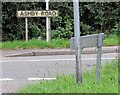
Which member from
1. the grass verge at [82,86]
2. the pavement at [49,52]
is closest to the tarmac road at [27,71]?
the grass verge at [82,86]

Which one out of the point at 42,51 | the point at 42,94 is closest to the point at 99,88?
the point at 42,94

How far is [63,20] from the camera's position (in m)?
19.3

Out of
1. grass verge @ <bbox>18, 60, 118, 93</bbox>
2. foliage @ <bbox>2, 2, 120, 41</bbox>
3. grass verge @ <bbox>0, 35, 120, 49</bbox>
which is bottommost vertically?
grass verge @ <bbox>0, 35, 120, 49</bbox>

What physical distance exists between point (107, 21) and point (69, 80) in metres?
12.5

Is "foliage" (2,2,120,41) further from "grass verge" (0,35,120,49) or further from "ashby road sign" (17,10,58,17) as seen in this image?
"grass verge" (0,35,120,49)

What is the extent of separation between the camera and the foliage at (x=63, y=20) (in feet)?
61.4

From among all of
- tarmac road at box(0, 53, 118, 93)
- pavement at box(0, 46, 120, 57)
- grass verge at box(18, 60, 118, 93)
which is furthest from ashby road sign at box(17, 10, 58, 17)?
grass verge at box(18, 60, 118, 93)

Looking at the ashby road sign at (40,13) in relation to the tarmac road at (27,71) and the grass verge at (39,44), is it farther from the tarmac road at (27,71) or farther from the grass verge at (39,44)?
the tarmac road at (27,71)

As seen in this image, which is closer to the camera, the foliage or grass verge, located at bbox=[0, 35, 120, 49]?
grass verge, located at bbox=[0, 35, 120, 49]

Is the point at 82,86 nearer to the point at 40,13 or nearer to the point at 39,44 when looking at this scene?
the point at 39,44

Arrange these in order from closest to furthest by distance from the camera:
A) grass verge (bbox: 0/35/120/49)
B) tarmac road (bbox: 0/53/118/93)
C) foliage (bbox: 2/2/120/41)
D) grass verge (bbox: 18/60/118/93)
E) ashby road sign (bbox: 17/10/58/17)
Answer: grass verge (bbox: 18/60/118/93) < tarmac road (bbox: 0/53/118/93) < grass verge (bbox: 0/35/120/49) < ashby road sign (bbox: 17/10/58/17) < foliage (bbox: 2/2/120/41)

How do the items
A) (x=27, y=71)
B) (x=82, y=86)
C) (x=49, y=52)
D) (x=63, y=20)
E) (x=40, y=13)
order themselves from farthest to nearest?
(x=63, y=20) → (x=40, y=13) → (x=49, y=52) → (x=27, y=71) → (x=82, y=86)

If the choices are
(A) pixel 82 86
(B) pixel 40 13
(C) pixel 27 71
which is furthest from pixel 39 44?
(A) pixel 82 86

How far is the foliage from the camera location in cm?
1872
